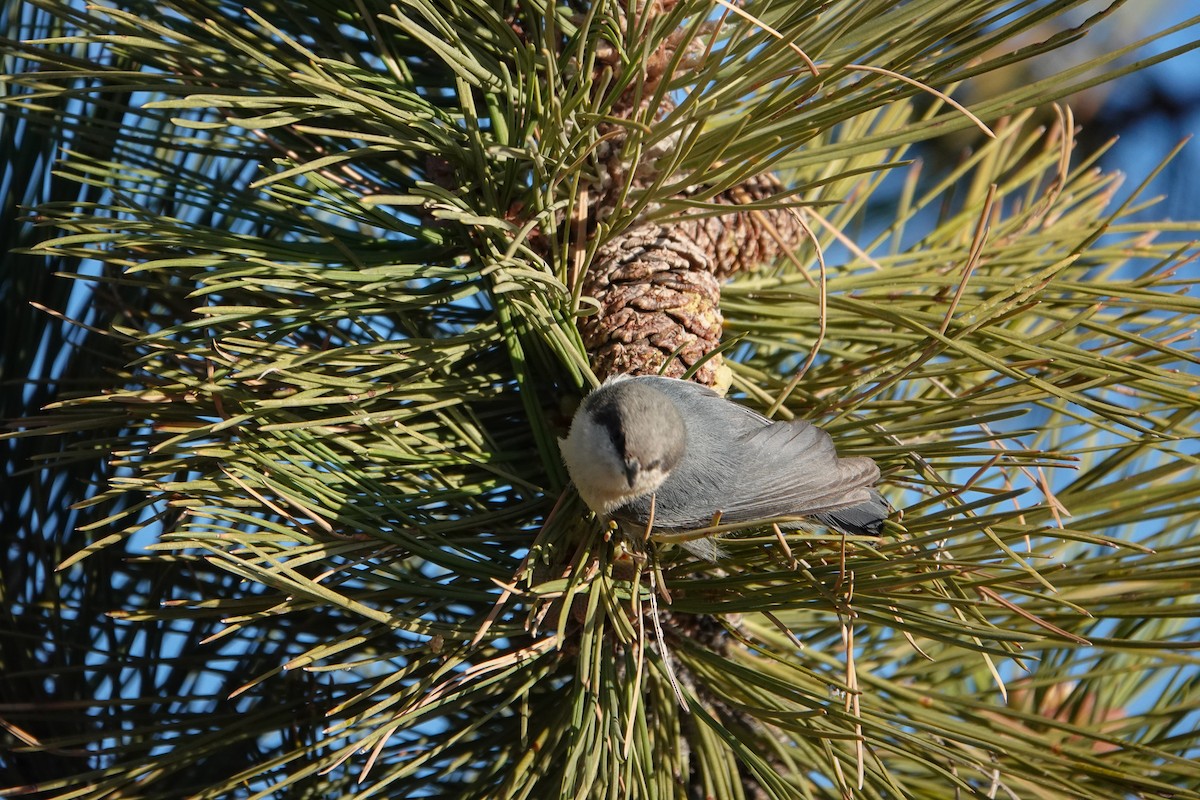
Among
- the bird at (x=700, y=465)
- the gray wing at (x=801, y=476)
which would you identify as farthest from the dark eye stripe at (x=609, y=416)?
the gray wing at (x=801, y=476)

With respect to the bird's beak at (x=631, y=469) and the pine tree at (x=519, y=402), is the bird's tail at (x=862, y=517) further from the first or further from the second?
the bird's beak at (x=631, y=469)

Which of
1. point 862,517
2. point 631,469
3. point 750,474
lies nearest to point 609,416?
point 631,469

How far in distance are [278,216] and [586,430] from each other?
39cm

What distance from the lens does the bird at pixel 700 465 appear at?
1.03 metres

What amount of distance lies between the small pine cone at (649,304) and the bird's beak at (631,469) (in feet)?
0.34

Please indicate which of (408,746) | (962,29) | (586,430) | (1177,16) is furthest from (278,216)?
(1177,16)

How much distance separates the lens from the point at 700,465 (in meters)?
1.18

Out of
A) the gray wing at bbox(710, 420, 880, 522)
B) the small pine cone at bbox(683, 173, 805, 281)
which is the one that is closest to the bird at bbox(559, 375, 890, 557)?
the gray wing at bbox(710, 420, 880, 522)

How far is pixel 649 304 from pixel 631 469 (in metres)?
0.18

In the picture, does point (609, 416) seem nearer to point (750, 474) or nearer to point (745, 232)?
point (750, 474)

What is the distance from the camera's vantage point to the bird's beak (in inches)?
40.0

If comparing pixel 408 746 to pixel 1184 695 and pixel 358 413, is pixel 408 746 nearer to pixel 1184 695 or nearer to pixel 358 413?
pixel 358 413

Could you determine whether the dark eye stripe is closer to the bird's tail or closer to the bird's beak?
the bird's beak

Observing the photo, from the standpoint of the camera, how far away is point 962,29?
3.29ft
